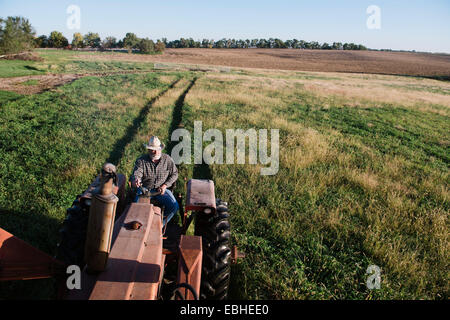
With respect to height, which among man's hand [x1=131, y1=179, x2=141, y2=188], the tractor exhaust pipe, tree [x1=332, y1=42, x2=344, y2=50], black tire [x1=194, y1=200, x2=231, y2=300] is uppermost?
tree [x1=332, y1=42, x2=344, y2=50]

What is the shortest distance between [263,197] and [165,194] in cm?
233

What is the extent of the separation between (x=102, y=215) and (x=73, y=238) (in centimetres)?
166

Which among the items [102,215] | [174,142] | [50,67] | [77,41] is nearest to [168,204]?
[102,215]

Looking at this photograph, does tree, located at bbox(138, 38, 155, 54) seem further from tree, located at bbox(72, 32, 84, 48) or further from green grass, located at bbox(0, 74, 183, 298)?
green grass, located at bbox(0, 74, 183, 298)

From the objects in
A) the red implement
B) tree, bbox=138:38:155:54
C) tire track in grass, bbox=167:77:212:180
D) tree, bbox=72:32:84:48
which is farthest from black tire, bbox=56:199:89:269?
tree, bbox=72:32:84:48

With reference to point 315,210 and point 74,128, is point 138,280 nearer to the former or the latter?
point 315,210

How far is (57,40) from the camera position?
82.4 m

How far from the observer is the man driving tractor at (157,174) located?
164 inches

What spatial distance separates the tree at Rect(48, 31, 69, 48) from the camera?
82.4 metres

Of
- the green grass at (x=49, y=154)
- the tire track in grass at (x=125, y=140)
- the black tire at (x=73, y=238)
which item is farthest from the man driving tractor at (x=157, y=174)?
the tire track in grass at (x=125, y=140)

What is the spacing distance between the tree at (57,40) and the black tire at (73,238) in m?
100

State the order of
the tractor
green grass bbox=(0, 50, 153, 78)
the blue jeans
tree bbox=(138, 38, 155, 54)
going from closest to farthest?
the tractor, the blue jeans, green grass bbox=(0, 50, 153, 78), tree bbox=(138, 38, 155, 54)

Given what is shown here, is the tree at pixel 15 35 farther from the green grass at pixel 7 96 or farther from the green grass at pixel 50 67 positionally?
the green grass at pixel 7 96

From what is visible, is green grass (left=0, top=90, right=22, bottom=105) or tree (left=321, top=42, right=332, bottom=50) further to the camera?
tree (left=321, top=42, right=332, bottom=50)
